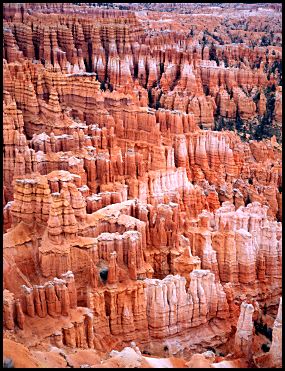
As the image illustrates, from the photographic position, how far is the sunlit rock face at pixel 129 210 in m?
15.1

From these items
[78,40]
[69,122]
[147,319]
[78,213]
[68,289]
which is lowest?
[147,319]

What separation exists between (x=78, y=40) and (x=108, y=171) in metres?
18.8

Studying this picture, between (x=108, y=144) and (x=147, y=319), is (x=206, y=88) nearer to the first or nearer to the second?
(x=108, y=144)

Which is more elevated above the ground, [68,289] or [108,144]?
[108,144]

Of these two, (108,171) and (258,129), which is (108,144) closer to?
(108,171)

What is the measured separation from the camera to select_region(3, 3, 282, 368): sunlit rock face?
15.1 m

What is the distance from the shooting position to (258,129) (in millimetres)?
40562

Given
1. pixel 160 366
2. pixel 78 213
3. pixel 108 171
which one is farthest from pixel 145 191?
pixel 160 366

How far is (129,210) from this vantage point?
20.5 m

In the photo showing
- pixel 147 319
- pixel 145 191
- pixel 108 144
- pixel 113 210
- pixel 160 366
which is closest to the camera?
pixel 160 366

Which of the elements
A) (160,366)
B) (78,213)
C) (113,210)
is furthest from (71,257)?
(160,366)

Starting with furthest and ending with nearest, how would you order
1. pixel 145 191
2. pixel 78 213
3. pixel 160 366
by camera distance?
pixel 145 191 → pixel 78 213 → pixel 160 366

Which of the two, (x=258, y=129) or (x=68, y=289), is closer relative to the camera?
(x=68, y=289)

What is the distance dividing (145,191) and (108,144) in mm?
4201
